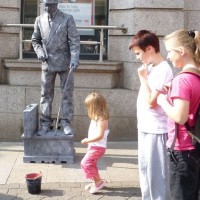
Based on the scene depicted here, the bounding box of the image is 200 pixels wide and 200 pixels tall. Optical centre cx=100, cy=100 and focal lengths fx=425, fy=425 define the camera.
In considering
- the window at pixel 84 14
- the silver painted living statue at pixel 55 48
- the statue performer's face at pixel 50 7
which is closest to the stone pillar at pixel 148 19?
the window at pixel 84 14

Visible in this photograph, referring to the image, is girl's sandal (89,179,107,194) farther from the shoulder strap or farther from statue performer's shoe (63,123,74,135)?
the shoulder strap

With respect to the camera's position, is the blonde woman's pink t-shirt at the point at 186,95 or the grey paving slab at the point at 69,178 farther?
the grey paving slab at the point at 69,178

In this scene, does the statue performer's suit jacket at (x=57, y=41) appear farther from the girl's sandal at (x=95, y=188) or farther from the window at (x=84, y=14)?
the window at (x=84, y=14)

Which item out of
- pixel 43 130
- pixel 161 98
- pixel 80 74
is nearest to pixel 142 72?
pixel 161 98

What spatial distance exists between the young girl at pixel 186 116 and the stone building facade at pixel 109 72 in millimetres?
4831

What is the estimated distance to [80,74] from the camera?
8172 millimetres

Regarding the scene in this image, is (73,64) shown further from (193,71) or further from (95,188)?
(193,71)

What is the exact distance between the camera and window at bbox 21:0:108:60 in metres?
8.56

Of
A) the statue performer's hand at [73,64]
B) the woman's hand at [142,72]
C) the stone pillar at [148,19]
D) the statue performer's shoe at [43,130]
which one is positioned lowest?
the statue performer's shoe at [43,130]

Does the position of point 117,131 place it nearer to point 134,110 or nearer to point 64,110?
point 134,110

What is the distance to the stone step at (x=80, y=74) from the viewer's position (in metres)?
8.08

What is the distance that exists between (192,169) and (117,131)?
16.4 feet

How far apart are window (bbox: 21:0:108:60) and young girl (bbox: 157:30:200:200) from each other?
550 centimetres

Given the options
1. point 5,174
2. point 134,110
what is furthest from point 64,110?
point 134,110
